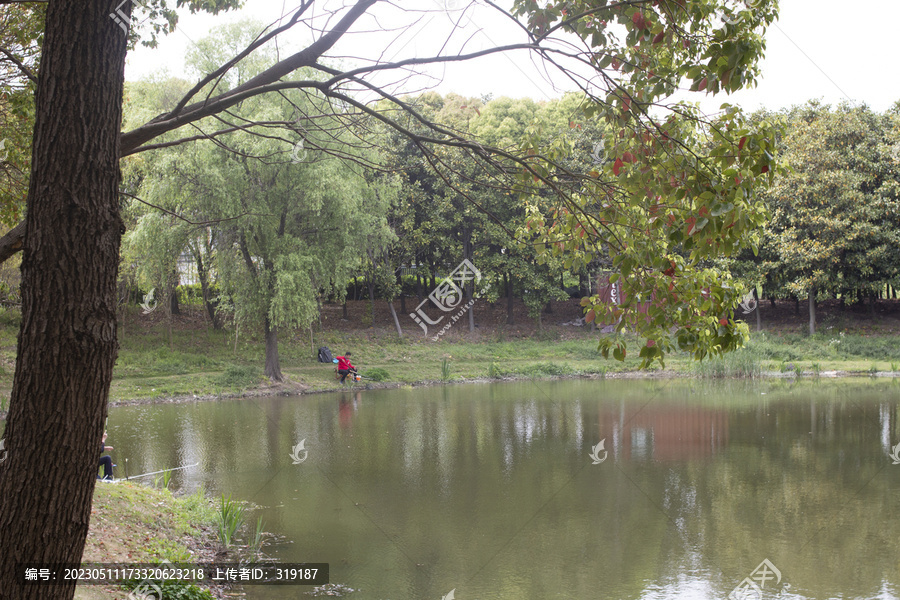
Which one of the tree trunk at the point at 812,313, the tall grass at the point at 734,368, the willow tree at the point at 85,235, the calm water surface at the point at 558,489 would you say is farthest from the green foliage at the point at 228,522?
the tree trunk at the point at 812,313

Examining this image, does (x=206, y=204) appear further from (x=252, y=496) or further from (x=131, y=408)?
(x=252, y=496)

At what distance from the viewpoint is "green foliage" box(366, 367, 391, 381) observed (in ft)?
71.1

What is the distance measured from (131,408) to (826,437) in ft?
50.4

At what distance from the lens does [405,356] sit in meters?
25.4

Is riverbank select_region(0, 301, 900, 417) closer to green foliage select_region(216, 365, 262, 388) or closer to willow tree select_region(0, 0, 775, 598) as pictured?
green foliage select_region(216, 365, 262, 388)

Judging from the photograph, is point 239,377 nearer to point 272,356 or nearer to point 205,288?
point 272,356

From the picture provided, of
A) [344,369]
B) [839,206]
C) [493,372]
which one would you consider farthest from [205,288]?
[839,206]

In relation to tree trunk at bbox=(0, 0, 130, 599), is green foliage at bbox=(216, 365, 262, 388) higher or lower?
lower

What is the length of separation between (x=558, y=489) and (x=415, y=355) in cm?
1619

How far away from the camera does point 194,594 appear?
5289 millimetres

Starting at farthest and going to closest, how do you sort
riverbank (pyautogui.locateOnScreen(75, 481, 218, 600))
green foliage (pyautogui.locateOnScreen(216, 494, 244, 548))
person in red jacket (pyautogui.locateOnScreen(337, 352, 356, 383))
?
person in red jacket (pyautogui.locateOnScreen(337, 352, 356, 383)), green foliage (pyautogui.locateOnScreen(216, 494, 244, 548)), riverbank (pyautogui.locateOnScreen(75, 481, 218, 600))

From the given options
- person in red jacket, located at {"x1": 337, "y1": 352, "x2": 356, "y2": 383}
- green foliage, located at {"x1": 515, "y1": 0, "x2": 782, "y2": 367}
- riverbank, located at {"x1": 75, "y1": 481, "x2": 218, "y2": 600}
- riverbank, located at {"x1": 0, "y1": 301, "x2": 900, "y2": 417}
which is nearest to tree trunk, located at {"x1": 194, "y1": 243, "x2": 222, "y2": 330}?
riverbank, located at {"x1": 0, "y1": 301, "x2": 900, "y2": 417}

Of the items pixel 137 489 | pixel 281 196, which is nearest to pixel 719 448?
pixel 137 489

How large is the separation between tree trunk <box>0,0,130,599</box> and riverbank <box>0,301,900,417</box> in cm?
1623
